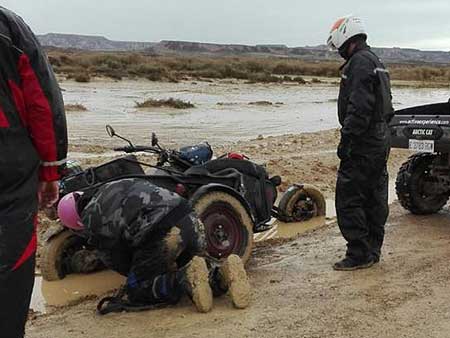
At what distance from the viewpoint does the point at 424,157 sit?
830 centimetres

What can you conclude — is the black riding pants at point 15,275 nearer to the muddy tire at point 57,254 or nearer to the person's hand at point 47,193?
the person's hand at point 47,193

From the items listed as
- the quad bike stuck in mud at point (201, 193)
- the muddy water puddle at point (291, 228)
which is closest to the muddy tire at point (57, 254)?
the quad bike stuck in mud at point (201, 193)

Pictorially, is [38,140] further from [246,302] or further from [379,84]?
[379,84]

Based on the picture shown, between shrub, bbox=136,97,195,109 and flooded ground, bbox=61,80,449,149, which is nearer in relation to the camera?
flooded ground, bbox=61,80,449,149

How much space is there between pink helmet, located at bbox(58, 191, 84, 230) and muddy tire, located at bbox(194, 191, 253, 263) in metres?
1.02

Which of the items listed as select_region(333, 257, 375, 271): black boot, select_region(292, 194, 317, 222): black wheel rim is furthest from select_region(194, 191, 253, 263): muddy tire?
select_region(292, 194, 317, 222): black wheel rim

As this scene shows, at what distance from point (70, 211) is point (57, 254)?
0.95 m

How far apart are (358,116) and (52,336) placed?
2.90m

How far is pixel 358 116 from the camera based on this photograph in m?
5.68

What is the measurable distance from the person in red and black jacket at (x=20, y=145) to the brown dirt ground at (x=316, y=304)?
5.61 feet

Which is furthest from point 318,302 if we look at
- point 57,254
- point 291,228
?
point 291,228

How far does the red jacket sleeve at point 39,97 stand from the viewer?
289cm

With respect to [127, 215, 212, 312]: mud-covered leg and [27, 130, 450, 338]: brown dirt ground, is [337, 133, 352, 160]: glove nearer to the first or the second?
[27, 130, 450, 338]: brown dirt ground

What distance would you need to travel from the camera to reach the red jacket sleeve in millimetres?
2895
